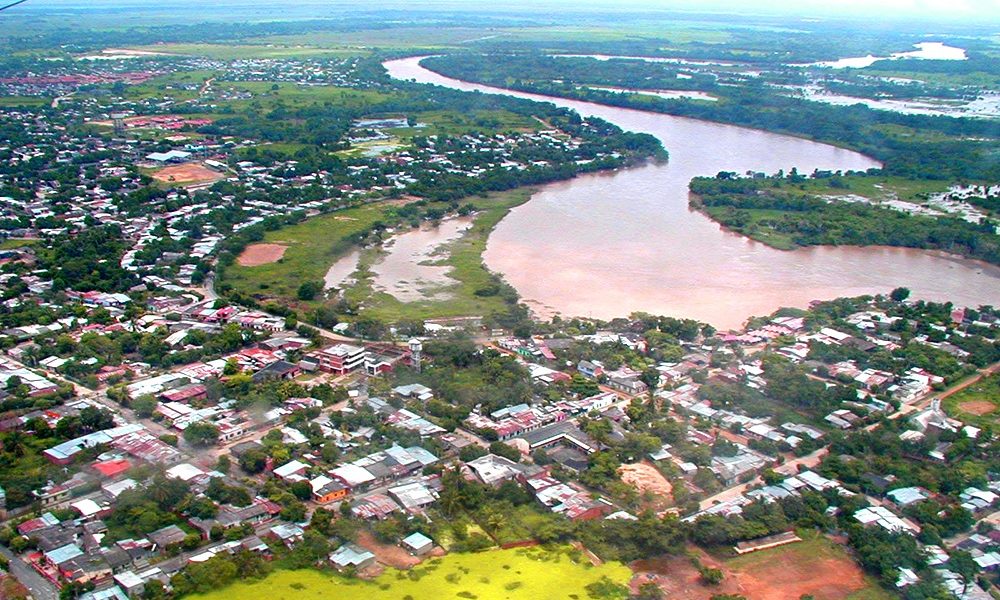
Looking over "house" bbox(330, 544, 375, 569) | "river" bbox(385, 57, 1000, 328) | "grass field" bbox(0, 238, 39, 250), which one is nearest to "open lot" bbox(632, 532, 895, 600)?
"house" bbox(330, 544, 375, 569)

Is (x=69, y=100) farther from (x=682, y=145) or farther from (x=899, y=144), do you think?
(x=899, y=144)

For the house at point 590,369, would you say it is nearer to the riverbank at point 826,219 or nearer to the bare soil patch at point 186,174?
the riverbank at point 826,219

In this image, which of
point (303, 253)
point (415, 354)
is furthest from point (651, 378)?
point (303, 253)

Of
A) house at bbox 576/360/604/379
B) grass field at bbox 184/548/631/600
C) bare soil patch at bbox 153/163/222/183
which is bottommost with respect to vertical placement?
grass field at bbox 184/548/631/600

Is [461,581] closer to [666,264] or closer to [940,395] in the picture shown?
[940,395]

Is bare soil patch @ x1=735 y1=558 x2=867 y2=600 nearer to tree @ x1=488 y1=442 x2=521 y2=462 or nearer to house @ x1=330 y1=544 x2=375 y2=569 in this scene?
tree @ x1=488 y1=442 x2=521 y2=462
